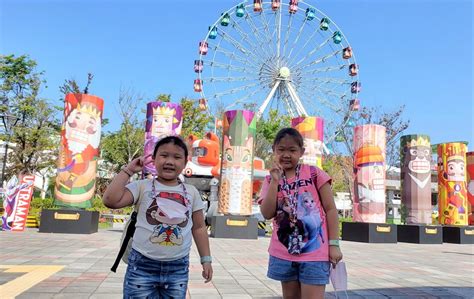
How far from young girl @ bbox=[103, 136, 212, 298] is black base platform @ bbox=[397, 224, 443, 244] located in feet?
45.2

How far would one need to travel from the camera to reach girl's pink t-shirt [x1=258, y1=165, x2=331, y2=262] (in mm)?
2205

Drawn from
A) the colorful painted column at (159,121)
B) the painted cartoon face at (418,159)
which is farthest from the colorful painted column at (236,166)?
the painted cartoon face at (418,159)

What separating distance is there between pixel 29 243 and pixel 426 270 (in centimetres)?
812

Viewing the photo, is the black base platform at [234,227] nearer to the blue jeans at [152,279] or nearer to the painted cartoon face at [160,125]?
the painted cartoon face at [160,125]

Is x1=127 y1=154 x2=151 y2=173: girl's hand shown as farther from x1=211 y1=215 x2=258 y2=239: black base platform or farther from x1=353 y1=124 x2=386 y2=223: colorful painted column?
x1=353 y1=124 x2=386 y2=223: colorful painted column

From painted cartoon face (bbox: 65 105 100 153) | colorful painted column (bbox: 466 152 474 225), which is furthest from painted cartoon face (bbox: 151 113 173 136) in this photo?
colorful painted column (bbox: 466 152 474 225)

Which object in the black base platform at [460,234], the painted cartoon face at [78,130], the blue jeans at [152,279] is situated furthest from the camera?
the black base platform at [460,234]

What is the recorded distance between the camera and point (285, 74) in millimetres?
28281

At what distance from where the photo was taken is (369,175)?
44.1ft

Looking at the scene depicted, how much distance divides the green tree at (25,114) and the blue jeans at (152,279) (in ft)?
77.1

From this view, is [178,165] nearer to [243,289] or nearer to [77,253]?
[243,289]

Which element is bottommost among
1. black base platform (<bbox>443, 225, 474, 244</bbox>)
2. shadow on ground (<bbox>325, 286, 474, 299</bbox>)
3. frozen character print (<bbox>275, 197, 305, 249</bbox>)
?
black base platform (<bbox>443, 225, 474, 244</bbox>)

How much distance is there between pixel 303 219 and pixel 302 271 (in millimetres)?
288

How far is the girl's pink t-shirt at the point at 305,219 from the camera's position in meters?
2.21
